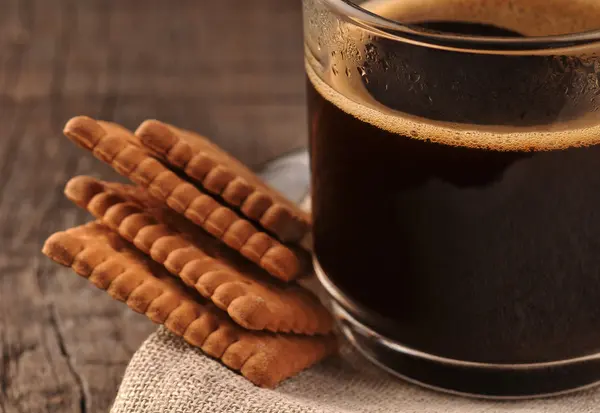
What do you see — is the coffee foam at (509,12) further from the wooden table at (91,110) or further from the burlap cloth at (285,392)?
the wooden table at (91,110)

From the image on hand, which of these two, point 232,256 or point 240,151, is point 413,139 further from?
point 240,151

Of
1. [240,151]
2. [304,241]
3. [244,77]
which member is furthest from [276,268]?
[244,77]

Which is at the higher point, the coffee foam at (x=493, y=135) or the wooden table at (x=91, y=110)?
the coffee foam at (x=493, y=135)

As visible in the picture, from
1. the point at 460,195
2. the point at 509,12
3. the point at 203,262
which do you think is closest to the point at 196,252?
the point at 203,262

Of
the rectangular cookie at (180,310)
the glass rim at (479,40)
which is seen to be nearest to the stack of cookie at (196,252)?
the rectangular cookie at (180,310)

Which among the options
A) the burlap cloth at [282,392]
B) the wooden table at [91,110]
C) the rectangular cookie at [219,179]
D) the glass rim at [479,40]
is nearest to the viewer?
the glass rim at [479,40]

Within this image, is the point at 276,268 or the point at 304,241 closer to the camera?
the point at 276,268

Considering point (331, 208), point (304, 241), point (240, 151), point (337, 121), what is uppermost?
point (337, 121)

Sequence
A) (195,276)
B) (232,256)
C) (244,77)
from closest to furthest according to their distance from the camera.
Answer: (195,276) < (232,256) < (244,77)

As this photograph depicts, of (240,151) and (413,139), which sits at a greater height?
(413,139)
